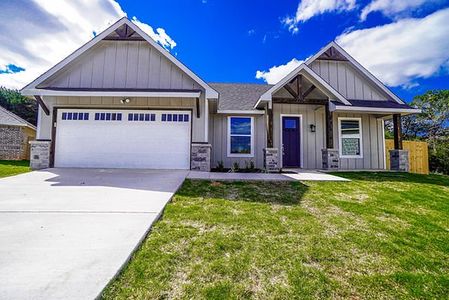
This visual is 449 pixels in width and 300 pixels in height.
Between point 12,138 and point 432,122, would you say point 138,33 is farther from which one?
point 432,122

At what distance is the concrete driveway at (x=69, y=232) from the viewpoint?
1.86 metres

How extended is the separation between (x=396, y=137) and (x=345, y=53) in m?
4.61

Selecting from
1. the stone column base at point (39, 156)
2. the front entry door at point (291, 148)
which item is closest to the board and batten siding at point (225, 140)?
the front entry door at point (291, 148)

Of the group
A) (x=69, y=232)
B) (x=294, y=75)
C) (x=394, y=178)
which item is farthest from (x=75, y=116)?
(x=394, y=178)

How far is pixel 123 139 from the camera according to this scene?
28.5ft

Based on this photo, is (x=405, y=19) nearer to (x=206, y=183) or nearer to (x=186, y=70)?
(x=186, y=70)

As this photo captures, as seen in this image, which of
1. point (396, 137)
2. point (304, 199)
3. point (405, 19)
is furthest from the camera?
point (405, 19)

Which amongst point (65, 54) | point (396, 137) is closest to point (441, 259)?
point (396, 137)

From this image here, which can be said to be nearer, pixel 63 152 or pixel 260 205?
pixel 260 205

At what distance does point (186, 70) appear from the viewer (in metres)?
8.60

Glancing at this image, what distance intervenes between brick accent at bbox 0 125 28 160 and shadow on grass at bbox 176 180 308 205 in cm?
1682

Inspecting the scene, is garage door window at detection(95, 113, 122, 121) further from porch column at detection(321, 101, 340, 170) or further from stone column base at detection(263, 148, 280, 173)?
porch column at detection(321, 101, 340, 170)

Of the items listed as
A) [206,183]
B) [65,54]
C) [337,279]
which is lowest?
[337,279]

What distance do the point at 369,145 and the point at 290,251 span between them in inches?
413
